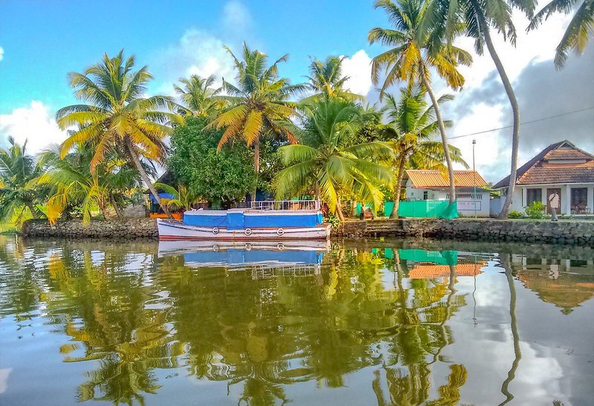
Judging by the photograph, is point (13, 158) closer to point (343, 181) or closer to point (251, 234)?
point (251, 234)

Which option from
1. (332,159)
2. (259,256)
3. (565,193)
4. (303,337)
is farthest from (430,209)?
(303,337)

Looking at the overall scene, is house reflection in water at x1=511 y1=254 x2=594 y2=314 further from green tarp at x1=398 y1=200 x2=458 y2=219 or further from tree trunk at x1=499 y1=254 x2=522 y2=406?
green tarp at x1=398 y1=200 x2=458 y2=219

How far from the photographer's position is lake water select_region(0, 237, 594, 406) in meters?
4.29

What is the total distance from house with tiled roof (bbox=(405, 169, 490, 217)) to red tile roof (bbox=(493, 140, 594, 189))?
279cm

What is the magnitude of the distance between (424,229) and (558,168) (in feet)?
34.7

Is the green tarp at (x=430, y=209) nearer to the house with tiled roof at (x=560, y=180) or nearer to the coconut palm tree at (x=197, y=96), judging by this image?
the house with tiled roof at (x=560, y=180)

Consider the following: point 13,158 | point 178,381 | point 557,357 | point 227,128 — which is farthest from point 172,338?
point 13,158

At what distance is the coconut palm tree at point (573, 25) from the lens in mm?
14375

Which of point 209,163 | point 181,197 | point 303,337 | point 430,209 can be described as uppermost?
point 209,163

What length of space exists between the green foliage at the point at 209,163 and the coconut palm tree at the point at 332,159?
11.2 feet

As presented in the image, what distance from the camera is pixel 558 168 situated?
25047 mm

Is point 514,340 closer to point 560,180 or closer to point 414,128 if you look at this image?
point 414,128

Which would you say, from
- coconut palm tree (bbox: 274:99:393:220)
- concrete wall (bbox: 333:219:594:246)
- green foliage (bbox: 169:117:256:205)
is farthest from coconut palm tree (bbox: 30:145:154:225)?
concrete wall (bbox: 333:219:594:246)

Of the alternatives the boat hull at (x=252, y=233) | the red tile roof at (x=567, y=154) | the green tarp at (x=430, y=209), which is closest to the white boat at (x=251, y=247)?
the boat hull at (x=252, y=233)
